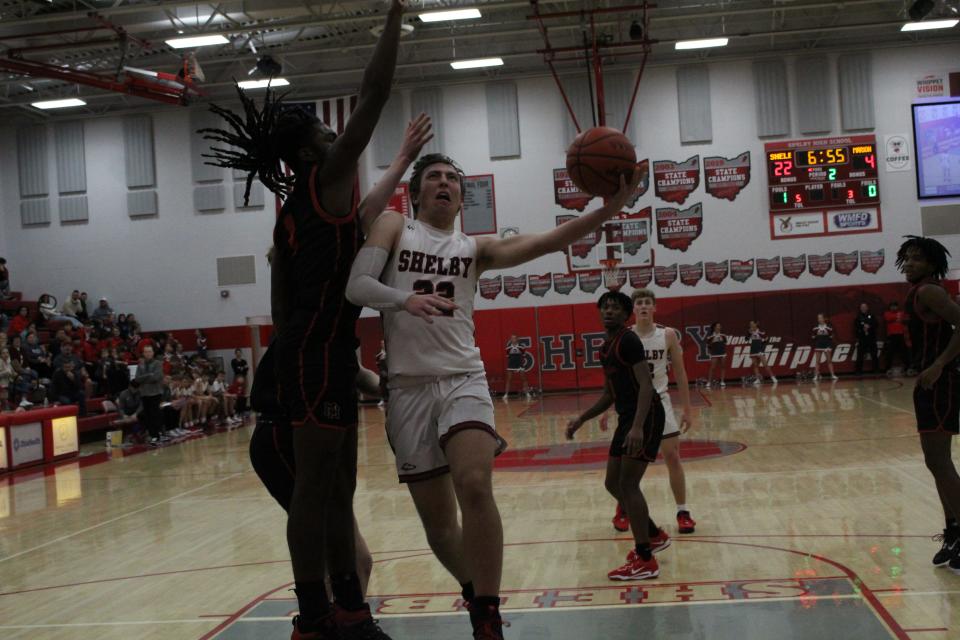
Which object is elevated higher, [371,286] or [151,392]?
[371,286]

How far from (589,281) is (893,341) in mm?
7032

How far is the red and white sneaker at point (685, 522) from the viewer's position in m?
6.29

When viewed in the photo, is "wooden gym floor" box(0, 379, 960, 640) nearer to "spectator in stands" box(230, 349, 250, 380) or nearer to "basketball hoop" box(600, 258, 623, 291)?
"spectator in stands" box(230, 349, 250, 380)

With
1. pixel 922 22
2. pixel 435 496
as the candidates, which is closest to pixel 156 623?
pixel 435 496

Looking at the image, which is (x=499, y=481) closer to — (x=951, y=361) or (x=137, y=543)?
(x=137, y=543)

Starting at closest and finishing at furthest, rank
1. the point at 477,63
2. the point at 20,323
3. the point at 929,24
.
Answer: the point at 20,323
the point at 929,24
the point at 477,63

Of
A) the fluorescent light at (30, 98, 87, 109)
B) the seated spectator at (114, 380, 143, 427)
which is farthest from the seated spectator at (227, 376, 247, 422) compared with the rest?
the fluorescent light at (30, 98, 87, 109)

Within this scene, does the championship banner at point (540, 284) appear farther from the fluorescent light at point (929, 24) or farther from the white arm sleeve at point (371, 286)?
the white arm sleeve at point (371, 286)

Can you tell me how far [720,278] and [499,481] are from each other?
14330 millimetres

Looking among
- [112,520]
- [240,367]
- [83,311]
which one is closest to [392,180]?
[112,520]

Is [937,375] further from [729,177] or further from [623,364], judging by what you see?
[729,177]

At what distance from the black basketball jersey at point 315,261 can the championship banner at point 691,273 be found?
1970 centimetres

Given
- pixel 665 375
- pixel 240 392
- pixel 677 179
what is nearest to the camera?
pixel 665 375

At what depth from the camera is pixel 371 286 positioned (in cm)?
314
